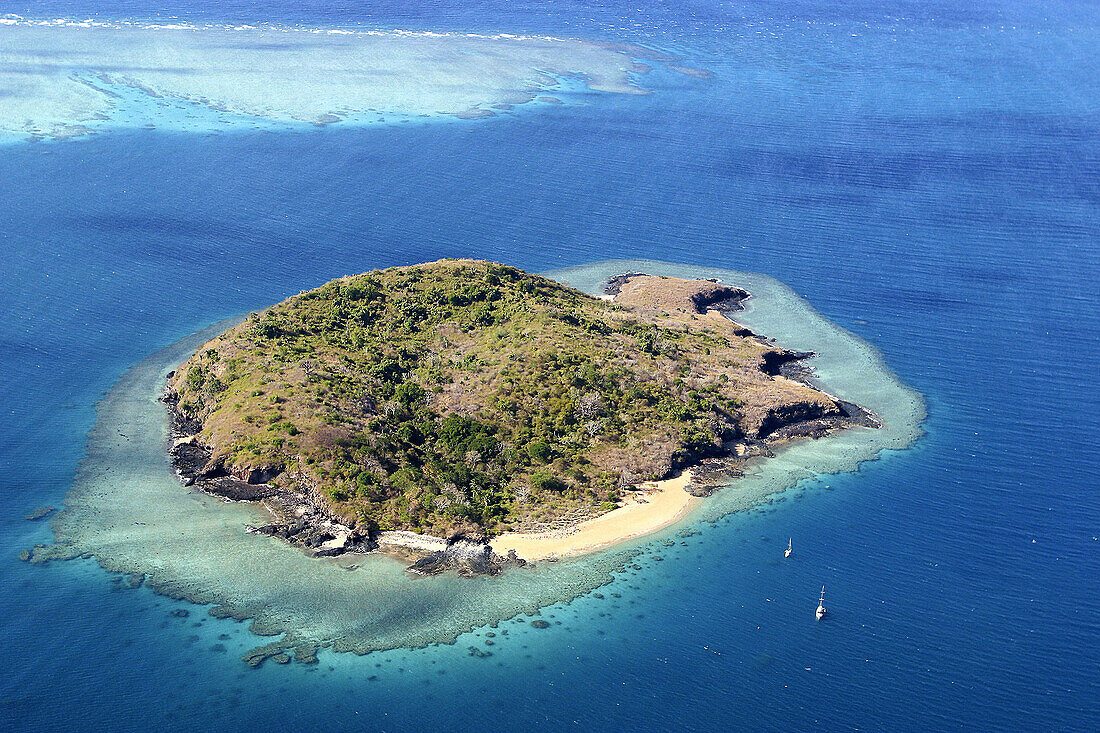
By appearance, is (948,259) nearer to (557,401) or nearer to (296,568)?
(557,401)

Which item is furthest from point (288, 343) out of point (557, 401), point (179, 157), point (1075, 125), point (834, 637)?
point (1075, 125)

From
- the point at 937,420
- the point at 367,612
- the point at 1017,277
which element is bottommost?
the point at 367,612

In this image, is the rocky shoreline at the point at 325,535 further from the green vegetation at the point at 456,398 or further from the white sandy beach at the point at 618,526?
the white sandy beach at the point at 618,526

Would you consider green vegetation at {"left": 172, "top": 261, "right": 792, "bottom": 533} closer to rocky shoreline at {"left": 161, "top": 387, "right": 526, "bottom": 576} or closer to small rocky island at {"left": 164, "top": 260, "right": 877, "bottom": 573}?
small rocky island at {"left": 164, "top": 260, "right": 877, "bottom": 573}

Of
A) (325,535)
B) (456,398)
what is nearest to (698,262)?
(456,398)

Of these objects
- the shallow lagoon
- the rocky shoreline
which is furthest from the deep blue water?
the rocky shoreline

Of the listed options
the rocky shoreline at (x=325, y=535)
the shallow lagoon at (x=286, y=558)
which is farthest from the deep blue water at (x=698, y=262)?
the rocky shoreline at (x=325, y=535)
